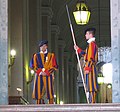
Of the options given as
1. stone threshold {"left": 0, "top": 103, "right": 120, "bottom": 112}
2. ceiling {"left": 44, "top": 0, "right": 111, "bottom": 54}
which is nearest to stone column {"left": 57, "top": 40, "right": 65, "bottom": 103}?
ceiling {"left": 44, "top": 0, "right": 111, "bottom": 54}

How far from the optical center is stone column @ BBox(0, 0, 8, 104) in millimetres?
15938

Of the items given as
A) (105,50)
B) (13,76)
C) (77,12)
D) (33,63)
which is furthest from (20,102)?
(105,50)

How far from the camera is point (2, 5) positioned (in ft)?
53.3

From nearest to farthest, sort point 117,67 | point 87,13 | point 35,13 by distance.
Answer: point 117,67 → point 87,13 → point 35,13

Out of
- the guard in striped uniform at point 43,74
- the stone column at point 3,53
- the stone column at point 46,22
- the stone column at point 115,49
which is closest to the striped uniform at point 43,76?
the guard in striped uniform at point 43,74

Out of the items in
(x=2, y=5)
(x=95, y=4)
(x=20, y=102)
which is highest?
(x=95, y=4)

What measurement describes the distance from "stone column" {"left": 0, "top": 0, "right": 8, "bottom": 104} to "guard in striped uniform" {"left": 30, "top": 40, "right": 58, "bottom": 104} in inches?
70.7

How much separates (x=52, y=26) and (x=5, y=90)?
65.9ft

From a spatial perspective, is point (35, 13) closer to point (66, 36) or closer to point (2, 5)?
point (2, 5)

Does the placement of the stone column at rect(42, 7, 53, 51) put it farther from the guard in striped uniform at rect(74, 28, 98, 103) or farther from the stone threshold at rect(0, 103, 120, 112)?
the stone threshold at rect(0, 103, 120, 112)

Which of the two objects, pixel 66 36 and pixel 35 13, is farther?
pixel 66 36

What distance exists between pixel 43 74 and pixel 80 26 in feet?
96.7

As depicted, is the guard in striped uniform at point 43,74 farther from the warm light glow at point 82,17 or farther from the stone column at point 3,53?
the warm light glow at point 82,17

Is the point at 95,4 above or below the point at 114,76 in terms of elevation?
above
